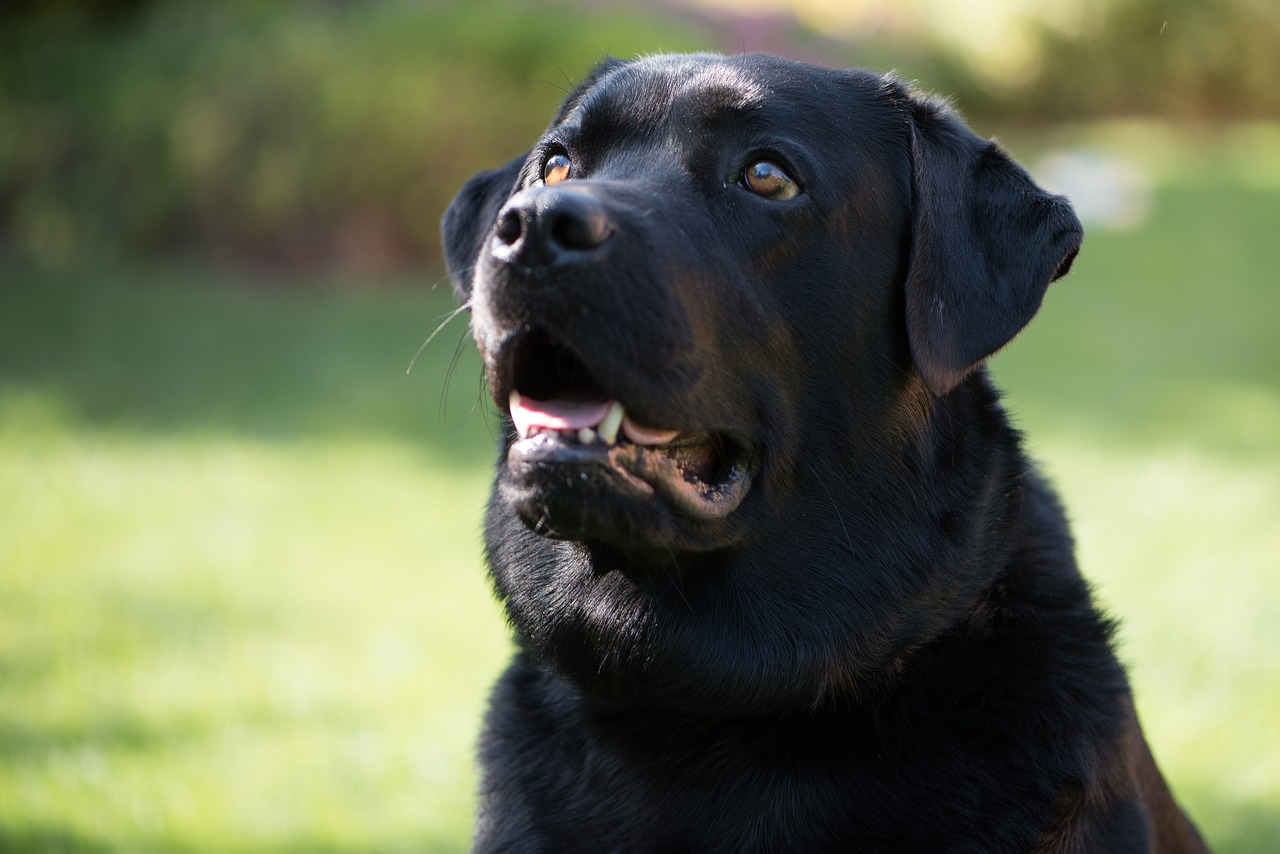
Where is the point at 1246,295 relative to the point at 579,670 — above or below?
above

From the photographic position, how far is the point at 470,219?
3.65 metres

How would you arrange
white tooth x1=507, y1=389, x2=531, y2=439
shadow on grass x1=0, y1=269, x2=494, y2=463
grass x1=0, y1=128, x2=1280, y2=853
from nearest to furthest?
white tooth x1=507, y1=389, x2=531, y2=439 → grass x1=0, y1=128, x2=1280, y2=853 → shadow on grass x1=0, y1=269, x2=494, y2=463

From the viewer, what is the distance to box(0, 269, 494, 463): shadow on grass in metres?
8.55

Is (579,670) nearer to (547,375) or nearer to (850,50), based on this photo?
(547,375)

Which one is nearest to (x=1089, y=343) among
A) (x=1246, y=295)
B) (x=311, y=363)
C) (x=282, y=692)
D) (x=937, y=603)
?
(x=1246, y=295)

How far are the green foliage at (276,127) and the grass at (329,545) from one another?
30.8 inches

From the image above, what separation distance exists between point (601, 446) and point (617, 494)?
99 millimetres

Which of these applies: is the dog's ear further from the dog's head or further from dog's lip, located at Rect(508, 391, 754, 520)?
dog's lip, located at Rect(508, 391, 754, 520)

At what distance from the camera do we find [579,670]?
2.76m

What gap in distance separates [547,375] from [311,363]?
7.53m

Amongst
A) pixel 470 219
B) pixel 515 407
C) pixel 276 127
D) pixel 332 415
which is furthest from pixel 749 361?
pixel 276 127

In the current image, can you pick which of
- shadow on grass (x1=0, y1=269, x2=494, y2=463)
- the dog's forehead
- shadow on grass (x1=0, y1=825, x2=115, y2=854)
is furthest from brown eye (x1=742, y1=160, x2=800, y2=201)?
shadow on grass (x1=0, y1=269, x2=494, y2=463)

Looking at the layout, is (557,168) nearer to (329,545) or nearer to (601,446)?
(601,446)

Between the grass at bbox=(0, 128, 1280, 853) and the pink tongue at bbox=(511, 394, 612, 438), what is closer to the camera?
the pink tongue at bbox=(511, 394, 612, 438)
